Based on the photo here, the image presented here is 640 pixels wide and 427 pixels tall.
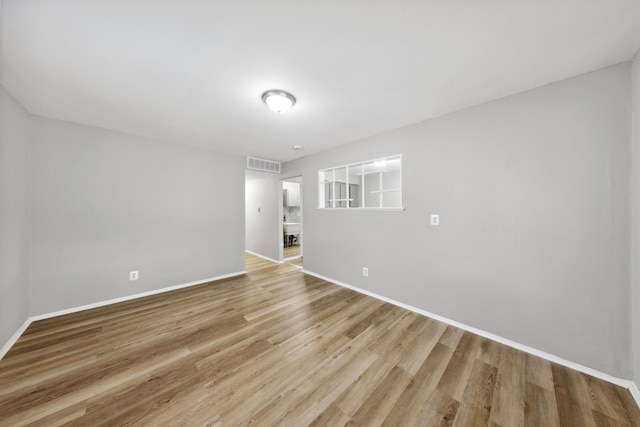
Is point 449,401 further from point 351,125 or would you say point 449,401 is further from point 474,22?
point 351,125

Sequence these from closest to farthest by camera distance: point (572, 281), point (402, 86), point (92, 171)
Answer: point (572, 281), point (402, 86), point (92, 171)

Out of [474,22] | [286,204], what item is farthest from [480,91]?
[286,204]

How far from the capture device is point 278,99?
1.97 m

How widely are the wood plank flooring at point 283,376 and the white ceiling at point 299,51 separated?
2.43m

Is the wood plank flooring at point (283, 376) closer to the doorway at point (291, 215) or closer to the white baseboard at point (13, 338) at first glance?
the white baseboard at point (13, 338)

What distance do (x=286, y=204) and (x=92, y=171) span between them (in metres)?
4.65

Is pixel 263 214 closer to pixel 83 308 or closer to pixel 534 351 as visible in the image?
pixel 83 308

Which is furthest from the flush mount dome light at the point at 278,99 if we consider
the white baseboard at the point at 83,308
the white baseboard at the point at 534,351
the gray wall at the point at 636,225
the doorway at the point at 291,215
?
the doorway at the point at 291,215

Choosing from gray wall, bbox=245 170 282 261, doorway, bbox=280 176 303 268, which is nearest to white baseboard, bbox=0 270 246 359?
gray wall, bbox=245 170 282 261

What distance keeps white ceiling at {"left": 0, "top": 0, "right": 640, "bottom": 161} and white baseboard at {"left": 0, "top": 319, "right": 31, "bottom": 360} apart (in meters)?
2.39

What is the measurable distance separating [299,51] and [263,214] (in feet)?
14.1

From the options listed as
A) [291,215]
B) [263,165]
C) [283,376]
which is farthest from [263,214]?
[283,376]

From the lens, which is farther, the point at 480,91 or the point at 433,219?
the point at 433,219

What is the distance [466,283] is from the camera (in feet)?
7.38
